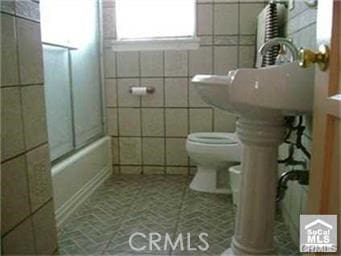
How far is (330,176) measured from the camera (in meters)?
0.77

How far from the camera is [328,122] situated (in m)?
0.76

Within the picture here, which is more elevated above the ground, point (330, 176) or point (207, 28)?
point (207, 28)

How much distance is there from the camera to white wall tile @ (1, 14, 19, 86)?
41.8 inches

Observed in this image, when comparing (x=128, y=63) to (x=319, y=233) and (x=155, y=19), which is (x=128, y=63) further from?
(x=319, y=233)

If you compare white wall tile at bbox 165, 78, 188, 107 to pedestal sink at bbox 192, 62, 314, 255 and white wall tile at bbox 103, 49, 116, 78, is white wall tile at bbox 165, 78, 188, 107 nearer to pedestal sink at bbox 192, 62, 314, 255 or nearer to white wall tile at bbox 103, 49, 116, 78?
white wall tile at bbox 103, 49, 116, 78

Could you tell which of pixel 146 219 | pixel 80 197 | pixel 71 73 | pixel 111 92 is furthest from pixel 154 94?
pixel 146 219

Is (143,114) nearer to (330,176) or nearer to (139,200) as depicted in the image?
(139,200)

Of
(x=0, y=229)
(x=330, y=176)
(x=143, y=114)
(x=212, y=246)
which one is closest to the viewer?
(x=330, y=176)

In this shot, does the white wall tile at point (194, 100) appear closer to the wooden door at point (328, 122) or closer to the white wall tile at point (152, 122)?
the white wall tile at point (152, 122)

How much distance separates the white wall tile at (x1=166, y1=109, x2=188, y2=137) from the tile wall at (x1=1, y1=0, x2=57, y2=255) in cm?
142

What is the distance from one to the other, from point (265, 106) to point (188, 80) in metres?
1.61

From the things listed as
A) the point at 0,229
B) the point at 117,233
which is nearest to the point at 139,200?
the point at 117,233

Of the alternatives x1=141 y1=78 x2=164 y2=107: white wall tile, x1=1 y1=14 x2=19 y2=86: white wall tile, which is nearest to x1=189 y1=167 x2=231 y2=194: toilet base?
x1=141 y1=78 x2=164 y2=107: white wall tile

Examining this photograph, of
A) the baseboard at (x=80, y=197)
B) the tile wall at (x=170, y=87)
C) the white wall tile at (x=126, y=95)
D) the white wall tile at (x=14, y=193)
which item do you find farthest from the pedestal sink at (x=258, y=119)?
the white wall tile at (x=126, y=95)
